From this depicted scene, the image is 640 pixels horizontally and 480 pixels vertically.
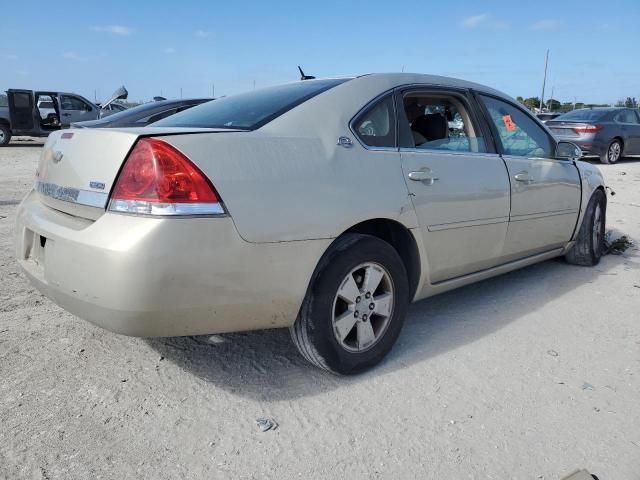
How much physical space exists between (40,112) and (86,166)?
16.5m

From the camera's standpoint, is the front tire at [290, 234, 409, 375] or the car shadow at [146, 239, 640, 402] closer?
the front tire at [290, 234, 409, 375]

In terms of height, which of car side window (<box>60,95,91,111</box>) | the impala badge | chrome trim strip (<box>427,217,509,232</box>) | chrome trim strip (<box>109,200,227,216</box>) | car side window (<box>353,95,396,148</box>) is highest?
car side window (<box>60,95,91,111</box>)

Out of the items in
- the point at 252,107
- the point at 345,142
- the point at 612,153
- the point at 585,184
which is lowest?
the point at 612,153

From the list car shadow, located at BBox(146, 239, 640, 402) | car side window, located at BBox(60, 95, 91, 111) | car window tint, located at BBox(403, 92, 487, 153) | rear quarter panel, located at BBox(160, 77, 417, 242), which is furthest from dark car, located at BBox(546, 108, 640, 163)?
car side window, located at BBox(60, 95, 91, 111)

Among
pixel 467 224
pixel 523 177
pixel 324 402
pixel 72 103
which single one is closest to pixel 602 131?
pixel 523 177

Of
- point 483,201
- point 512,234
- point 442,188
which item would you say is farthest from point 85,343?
point 512,234

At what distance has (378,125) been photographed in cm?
288

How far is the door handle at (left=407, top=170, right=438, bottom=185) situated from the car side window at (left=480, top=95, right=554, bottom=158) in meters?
0.98

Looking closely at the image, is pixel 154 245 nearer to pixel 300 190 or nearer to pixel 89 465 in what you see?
pixel 300 190

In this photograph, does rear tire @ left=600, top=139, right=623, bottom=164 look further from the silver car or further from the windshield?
the silver car

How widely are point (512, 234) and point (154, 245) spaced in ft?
8.13

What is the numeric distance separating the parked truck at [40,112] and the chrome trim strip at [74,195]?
1442cm

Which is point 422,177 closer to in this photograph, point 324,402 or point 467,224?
point 467,224

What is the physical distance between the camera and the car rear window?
2.64 meters
